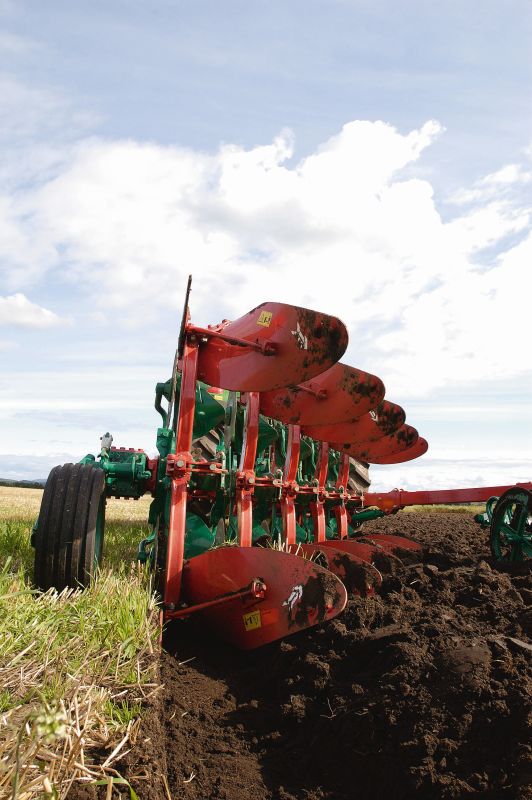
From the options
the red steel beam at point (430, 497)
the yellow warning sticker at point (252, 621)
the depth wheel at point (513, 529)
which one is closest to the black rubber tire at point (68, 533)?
the yellow warning sticker at point (252, 621)

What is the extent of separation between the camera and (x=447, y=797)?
2.40 metres

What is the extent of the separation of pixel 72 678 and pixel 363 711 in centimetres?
111

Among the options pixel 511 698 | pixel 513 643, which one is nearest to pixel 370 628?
pixel 513 643

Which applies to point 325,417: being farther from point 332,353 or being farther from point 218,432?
point 218,432

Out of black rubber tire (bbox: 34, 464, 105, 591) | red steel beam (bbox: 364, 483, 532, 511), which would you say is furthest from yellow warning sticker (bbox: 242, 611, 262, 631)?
→ red steel beam (bbox: 364, 483, 532, 511)

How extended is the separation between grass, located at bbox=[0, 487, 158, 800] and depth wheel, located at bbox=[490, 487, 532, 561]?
2804mm

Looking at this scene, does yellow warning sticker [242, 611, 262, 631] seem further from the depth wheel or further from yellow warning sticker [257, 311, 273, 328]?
the depth wheel

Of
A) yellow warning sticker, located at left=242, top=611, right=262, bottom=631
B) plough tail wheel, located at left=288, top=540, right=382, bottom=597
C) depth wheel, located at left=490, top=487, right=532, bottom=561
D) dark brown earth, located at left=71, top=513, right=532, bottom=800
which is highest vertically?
depth wheel, located at left=490, top=487, right=532, bottom=561

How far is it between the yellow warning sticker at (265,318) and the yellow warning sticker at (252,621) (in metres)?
1.52

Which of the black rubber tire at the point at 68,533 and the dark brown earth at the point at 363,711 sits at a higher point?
the black rubber tire at the point at 68,533

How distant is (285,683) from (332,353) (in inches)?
63.2

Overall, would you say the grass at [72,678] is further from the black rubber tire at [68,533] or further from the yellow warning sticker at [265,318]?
the yellow warning sticker at [265,318]

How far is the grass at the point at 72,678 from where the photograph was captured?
2.07m

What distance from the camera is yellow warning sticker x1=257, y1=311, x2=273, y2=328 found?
157 inches
